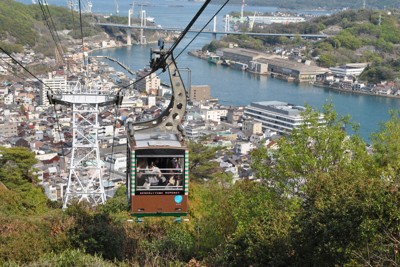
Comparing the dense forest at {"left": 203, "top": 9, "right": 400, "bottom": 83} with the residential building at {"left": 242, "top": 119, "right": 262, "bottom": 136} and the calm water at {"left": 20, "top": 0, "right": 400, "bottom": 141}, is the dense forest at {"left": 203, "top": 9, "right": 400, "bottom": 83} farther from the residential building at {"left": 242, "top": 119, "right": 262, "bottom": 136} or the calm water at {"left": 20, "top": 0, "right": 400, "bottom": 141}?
the residential building at {"left": 242, "top": 119, "right": 262, "bottom": 136}

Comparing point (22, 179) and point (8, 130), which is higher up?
point (22, 179)

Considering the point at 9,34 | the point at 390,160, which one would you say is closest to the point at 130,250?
the point at 390,160

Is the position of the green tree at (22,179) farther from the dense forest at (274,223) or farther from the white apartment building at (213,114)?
the white apartment building at (213,114)

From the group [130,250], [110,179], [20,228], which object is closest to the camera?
[20,228]

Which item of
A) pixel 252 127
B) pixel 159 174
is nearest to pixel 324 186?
pixel 159 174

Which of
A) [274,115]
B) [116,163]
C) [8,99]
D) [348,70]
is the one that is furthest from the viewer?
[348,70]

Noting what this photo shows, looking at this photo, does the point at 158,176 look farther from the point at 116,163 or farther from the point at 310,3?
the point at 310,3

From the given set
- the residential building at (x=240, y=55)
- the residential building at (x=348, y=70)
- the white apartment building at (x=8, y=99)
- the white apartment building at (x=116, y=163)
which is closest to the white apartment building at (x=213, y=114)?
the white apartment building at (x=116, y=163)

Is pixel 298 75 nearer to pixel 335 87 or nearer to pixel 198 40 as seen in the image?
pixel 335 87
